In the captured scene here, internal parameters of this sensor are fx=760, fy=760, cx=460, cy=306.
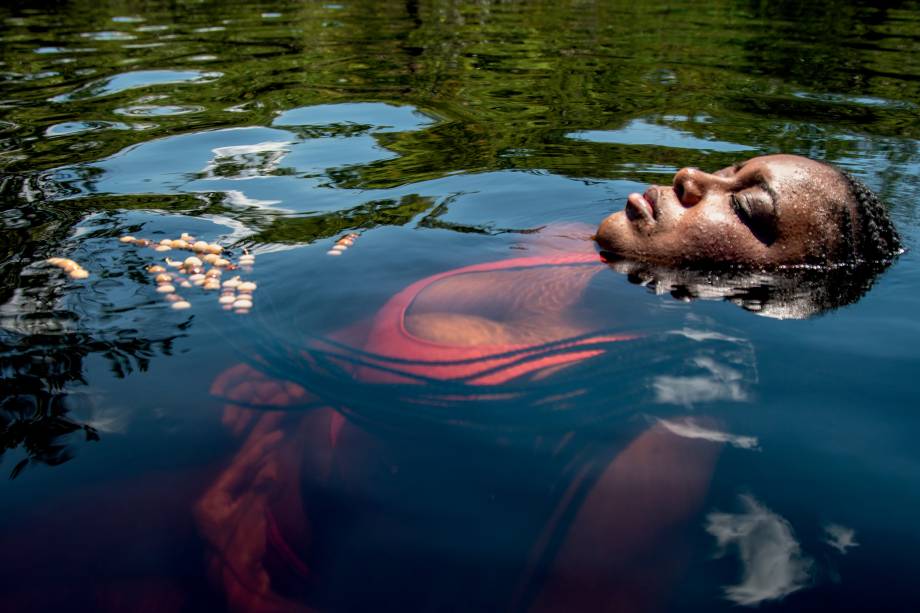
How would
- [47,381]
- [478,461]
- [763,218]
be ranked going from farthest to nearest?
[763,218]
[47,381]
[478,461]

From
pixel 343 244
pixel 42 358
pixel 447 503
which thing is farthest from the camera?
pixel 343 244

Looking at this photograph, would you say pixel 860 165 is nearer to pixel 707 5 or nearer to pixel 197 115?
pixel 197 115

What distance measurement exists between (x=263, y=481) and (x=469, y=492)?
2.65 feet

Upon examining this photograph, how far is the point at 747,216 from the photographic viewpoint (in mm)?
4387

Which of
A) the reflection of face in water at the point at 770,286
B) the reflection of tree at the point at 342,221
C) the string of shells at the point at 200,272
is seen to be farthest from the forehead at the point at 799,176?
the string of shells at the point at 200,272

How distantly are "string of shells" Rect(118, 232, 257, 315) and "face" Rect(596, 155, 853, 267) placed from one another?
2.40 metres

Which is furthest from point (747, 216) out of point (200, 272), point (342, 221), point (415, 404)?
point (200, 272)

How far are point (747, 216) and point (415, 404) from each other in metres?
2.31

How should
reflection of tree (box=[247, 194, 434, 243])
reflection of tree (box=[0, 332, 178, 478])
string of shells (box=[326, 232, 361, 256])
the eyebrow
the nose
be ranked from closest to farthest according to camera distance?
reflection of tree (box=[0, 332, 178, 478])
the eyebrow
the nose
string of shells (box=[326, 232, 361, 256])
reflection of tree (box=[247, 194, 434, 243])

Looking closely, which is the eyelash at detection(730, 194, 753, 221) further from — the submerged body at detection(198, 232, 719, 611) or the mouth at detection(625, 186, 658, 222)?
the submerged body at detection(198, 232, 719, 611)

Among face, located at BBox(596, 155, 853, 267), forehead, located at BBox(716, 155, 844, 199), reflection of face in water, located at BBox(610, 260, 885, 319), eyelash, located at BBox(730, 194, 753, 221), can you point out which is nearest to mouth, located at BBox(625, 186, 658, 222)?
face, located at BBox(596, 155, 853, 267)

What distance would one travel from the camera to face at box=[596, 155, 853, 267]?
Answer: 426 cm

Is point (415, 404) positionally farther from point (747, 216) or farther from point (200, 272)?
point (747, 216)

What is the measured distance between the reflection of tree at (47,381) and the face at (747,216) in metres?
2.92
